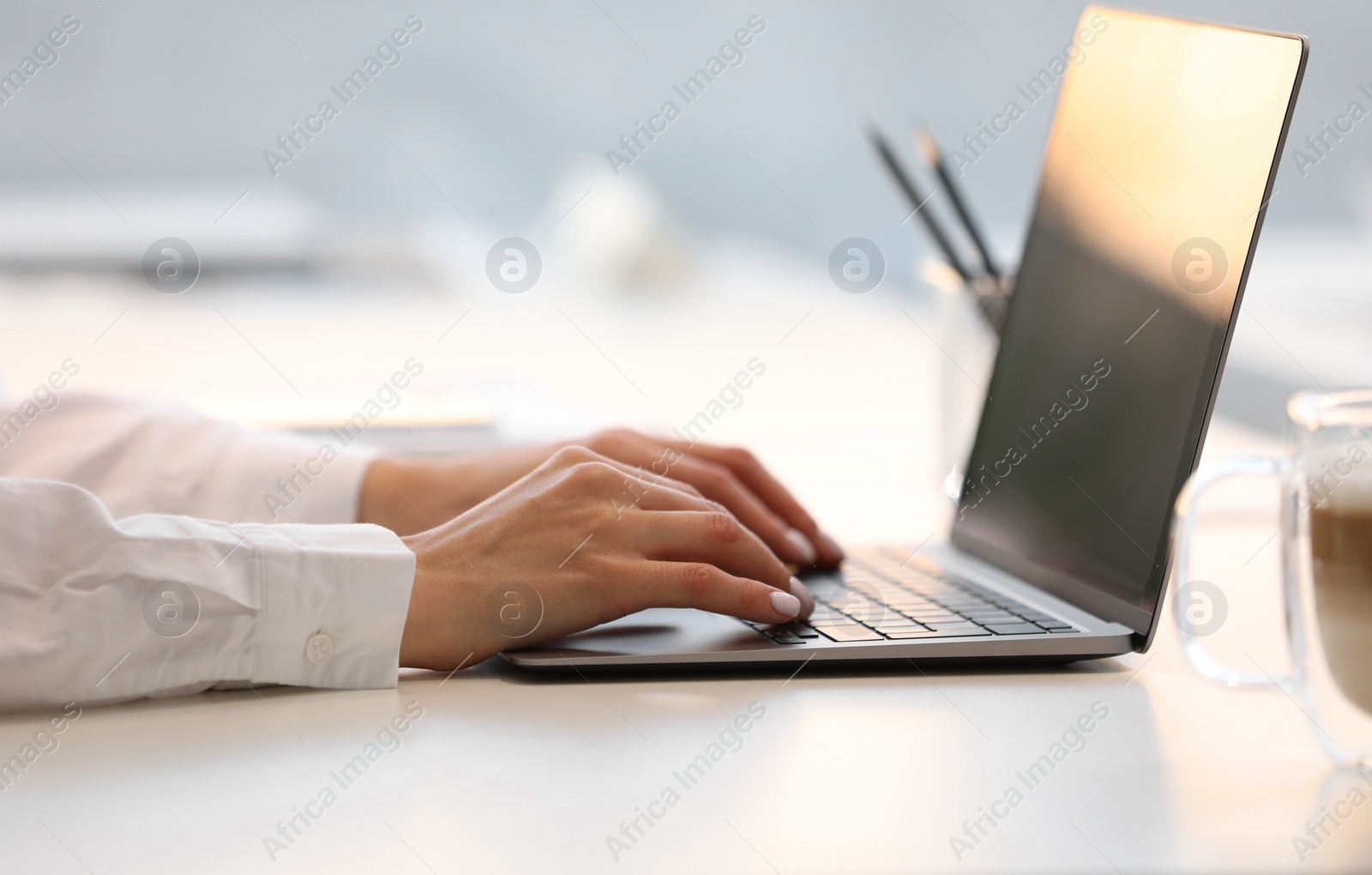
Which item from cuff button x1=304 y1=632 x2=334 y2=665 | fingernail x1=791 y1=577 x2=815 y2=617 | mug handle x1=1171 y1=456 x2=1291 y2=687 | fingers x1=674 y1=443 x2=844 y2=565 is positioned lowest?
cuff button x1=304 y1=632 x2=334 y2=665

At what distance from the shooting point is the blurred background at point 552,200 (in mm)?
1947

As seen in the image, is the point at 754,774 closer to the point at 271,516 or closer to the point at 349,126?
the point at 271,516

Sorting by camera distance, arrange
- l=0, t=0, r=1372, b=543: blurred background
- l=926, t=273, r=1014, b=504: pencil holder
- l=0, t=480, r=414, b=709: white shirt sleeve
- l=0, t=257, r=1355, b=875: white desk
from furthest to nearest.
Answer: l=0, t=0, r=1372, b=543: blurred background < l=926, t=273, r=1014, b=504: pencil holder < l=0, t=480, r=414, b=709: white shirt sleeve < l=0, t=257, r=1355, b=875: white desk

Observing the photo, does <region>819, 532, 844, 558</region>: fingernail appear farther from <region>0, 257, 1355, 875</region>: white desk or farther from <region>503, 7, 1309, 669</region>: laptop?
<region>0, 257, 1355, 875</region>: white desk

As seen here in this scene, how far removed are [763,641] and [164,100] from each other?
427 centimetres

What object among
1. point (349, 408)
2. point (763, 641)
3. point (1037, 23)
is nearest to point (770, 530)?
point (763, 641)

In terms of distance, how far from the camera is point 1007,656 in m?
0.59

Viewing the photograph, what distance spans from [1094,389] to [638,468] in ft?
1.00

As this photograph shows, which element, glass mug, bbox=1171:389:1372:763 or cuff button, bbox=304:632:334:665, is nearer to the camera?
glass mug, bbox=1171:389:1372:763

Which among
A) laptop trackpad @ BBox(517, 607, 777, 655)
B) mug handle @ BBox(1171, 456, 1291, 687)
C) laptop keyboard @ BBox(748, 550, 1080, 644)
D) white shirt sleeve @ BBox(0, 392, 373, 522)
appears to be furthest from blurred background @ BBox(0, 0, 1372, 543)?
mug handle @ BBox(1171, 456, 1291, 687)

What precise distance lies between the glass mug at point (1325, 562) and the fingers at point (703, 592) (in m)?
0.24

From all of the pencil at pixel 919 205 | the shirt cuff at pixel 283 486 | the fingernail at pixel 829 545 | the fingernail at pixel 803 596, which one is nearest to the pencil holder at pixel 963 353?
the pencil at pixel 919 205

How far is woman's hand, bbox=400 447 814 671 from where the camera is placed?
60 centimetres

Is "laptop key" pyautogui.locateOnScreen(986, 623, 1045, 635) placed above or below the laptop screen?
below
